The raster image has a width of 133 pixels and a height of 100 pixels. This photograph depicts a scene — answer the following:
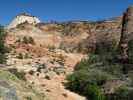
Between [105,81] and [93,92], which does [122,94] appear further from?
[105,81]

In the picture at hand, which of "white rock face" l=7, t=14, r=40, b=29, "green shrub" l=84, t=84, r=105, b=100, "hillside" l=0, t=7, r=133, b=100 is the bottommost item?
"green shrub" l=84, t=84, r=105, b=100

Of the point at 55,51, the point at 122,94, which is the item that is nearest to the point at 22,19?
the point at 55,51

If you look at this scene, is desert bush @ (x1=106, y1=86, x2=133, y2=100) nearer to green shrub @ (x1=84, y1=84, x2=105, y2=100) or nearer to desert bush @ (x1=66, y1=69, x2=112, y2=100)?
green shrub @ (x1=84, y1=84, x2=105, y2=100)

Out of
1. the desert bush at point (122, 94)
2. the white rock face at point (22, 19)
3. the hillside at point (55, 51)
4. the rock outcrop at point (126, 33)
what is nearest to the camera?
the desert bush at point (122, 94)

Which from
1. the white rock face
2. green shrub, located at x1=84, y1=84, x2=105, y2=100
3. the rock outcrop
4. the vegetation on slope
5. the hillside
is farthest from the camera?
the white rock face

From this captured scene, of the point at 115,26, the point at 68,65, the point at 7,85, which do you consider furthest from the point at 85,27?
the point at 7,85

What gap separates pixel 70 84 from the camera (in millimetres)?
34031

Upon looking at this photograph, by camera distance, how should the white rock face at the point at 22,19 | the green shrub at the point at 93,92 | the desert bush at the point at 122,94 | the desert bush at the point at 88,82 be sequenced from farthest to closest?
1. the white rock face at the point at 22,19
2. the desert bush at the point at 88,82
3. the green shrub at the point at 93,92
4. the desert bush at the point at 122,94

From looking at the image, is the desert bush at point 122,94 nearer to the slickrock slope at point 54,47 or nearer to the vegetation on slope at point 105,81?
the vegetation on slope at point 105,81

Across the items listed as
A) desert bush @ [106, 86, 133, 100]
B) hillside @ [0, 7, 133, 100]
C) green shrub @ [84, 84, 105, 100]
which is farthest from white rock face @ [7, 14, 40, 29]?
desert bush @ [106, 86, 133, 100]

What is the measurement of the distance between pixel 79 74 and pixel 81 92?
246cm

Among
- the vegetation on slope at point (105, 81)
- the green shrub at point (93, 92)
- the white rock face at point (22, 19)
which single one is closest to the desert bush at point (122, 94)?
the vegetation on slope at point (105, 81)

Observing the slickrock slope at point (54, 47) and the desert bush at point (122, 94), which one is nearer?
the desert bush at point (122, 94)

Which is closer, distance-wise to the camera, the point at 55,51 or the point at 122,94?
the point at 122,94
